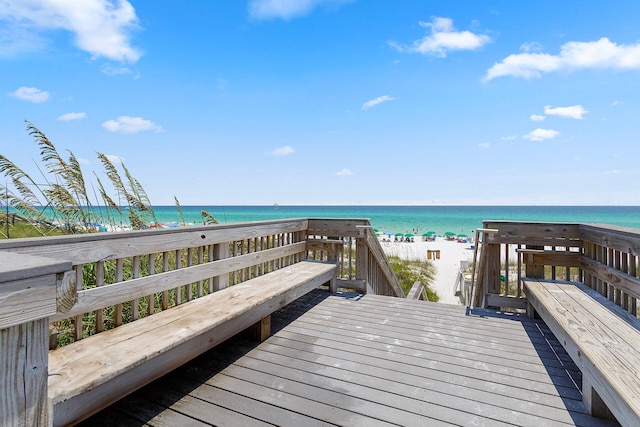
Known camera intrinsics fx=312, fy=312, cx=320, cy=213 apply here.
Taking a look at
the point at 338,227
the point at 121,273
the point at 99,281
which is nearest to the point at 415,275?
the point at 338,227

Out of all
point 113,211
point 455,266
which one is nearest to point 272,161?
point 455,266

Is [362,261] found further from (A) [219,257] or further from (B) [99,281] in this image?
(B) [99,281]

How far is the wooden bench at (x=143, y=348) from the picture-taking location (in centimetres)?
135

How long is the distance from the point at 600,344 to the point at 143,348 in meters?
2.58

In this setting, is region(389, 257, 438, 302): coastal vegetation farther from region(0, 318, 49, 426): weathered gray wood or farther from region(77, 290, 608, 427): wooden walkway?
region(0, 318, 49, 426): weathered gray wood

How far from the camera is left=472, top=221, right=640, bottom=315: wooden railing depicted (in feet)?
8.56

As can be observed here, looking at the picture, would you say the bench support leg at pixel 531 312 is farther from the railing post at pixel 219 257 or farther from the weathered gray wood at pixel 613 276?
the railing post at pixel 219 257

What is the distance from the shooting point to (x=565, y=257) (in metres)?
3.48

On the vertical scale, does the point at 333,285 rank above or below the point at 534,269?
below

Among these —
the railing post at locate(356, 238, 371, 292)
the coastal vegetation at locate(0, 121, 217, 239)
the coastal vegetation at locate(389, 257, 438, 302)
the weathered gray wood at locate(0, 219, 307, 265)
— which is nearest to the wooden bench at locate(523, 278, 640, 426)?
the railing post at locate(356, 238, 371, 292)

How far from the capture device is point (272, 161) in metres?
31.7

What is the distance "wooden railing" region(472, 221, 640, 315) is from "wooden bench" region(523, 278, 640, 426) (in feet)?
0.68

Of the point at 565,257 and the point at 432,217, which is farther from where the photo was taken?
the point at 432,217

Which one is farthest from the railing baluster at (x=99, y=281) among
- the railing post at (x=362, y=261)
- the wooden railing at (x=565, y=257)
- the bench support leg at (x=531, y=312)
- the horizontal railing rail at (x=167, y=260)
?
the bench support leg at (x=531, y=312)
